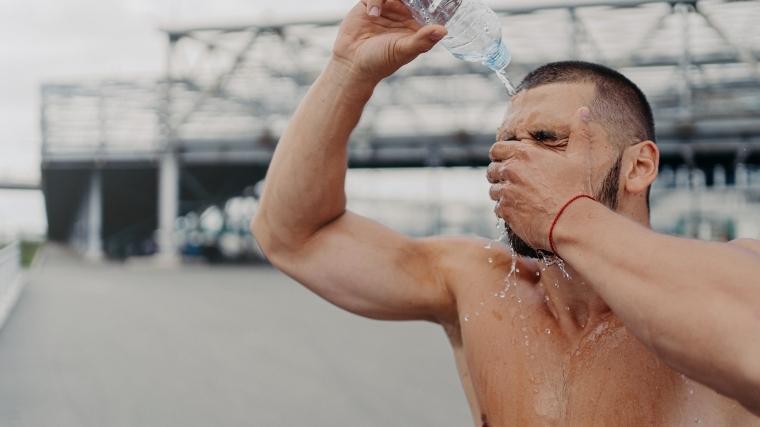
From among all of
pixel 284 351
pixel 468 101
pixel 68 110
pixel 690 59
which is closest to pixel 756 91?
pixel 690 59

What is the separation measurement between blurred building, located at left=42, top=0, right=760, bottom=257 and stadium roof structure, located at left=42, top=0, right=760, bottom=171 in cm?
4

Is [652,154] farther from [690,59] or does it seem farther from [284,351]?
[690,59]

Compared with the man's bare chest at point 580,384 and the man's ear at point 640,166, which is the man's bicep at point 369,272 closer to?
the man's bare chest at point 580,384

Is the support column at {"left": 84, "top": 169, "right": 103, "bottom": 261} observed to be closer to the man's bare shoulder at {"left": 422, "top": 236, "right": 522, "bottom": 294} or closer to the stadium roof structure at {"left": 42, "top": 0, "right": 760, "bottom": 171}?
the stadium roof structure at {"left": 42, "top": 0, "right": 760, "bottom": 171}

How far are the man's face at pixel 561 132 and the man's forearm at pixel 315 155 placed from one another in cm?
33

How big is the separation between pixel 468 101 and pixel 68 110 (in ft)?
36.5

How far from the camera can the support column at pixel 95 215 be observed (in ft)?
74.1

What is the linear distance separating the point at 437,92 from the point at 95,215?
1025 centimetres

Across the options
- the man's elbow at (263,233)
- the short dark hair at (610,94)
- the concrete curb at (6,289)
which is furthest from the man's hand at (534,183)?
the concrete curb at (6,289)

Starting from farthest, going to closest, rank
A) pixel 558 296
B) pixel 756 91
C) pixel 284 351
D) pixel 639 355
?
pixel 756 91 → pixel 284 351 → pixel 558 296 → pixel 639 355

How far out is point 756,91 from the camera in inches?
709

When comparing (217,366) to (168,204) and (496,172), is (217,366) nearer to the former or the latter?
(496,172)

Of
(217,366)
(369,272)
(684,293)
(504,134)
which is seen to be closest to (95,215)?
(217,366)

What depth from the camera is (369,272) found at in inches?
67.9
